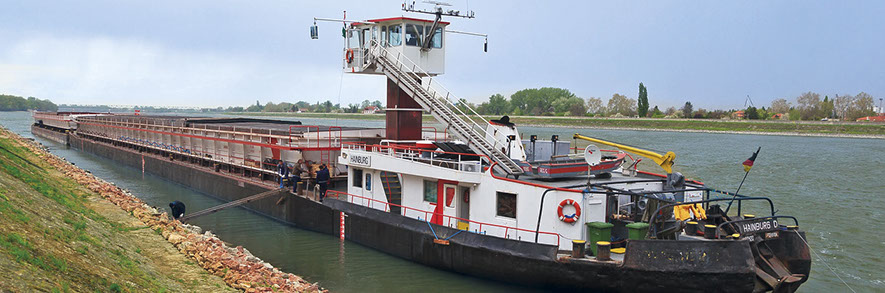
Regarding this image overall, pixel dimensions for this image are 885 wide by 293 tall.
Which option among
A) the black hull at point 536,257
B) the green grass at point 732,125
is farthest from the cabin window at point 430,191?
the green grass at point 732,125

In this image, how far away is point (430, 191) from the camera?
16.0 metres

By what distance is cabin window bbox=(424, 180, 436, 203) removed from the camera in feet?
52.1

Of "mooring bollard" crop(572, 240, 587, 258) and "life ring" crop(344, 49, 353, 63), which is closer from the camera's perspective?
"mooring bollard" crop(572, 240, 587, 258)

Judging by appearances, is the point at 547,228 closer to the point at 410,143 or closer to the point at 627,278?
the point at 627,278

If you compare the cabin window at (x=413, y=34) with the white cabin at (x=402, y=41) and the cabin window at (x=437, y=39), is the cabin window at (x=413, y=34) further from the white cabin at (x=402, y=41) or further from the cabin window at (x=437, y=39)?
the cabin window at (x=437, y=39)

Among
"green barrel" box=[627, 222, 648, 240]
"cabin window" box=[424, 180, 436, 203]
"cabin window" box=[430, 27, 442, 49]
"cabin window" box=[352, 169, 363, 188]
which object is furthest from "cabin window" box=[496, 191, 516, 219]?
"cabin window" box=[430, 27, 442, 49]

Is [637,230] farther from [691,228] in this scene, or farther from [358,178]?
[358,178]

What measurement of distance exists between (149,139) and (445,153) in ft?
104

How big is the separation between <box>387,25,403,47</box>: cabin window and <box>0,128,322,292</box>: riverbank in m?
8.21

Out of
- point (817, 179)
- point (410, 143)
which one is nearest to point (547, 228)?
point (410, 143)

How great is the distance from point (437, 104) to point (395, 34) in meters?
2.97

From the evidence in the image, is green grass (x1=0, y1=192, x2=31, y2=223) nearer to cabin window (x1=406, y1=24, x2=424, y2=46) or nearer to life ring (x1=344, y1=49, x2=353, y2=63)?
life ring (x1=344, y1=49, x2=353, y2=63)

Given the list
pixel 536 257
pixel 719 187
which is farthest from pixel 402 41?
pixel 719 187

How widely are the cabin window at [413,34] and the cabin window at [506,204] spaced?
7.65m
